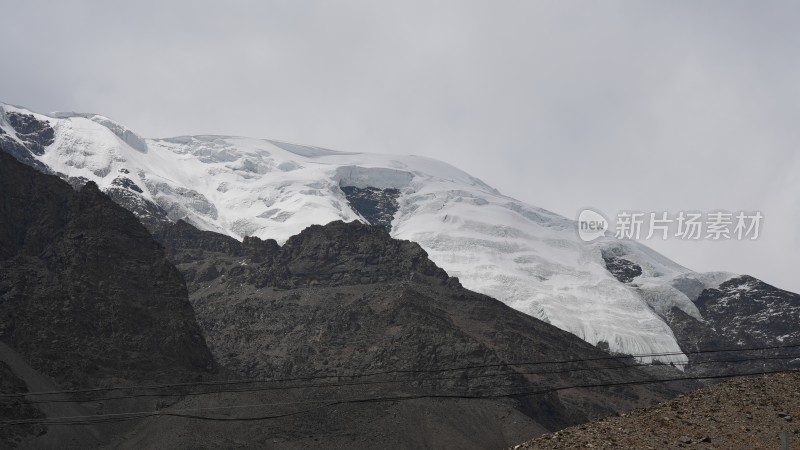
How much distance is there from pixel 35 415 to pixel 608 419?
132 metres

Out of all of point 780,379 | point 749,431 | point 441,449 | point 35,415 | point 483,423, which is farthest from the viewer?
point 483,423

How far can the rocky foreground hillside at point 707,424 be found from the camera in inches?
1487

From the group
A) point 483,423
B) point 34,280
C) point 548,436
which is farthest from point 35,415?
point 548,436

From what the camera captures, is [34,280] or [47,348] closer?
[47,348]

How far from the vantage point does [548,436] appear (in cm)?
4012

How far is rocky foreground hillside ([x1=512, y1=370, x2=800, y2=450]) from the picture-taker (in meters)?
37.8

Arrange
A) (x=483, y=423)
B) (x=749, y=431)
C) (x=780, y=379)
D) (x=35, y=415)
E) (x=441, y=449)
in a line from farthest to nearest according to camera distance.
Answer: (x=483, y=423) → (x=441, y=449) → (x=35, y=415) → (x=780, y=379) → (x=749, y=431)

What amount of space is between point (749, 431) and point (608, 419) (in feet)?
16.8

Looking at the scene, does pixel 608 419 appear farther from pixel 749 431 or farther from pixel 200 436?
pixel 200 436

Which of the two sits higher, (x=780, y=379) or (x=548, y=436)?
(x=780, y=379)

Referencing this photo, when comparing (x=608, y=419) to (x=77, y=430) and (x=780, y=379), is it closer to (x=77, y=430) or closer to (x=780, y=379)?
(x=780, y=379)

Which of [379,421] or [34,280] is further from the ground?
[34,280]

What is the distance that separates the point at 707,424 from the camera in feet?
129

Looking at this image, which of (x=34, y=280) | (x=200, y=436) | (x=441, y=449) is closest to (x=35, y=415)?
(x=200, y=436)
